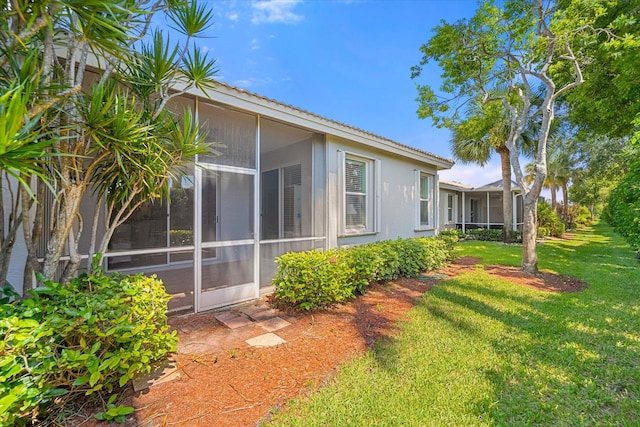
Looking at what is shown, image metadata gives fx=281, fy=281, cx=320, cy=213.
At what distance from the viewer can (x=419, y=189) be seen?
30.7ft

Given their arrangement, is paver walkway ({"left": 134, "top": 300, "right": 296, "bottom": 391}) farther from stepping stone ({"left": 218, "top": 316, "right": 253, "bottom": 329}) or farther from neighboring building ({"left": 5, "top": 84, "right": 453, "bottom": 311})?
neighboring building ({"left": 5, "top": 84, "right": 453, "bottom": 311})

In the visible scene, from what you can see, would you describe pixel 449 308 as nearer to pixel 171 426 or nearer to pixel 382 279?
pixel 382 279

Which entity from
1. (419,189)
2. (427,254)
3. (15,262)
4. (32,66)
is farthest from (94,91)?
(419,189)

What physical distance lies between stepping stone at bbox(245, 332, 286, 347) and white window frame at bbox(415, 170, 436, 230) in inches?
268

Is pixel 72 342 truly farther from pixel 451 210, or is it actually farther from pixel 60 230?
pixel 451 210

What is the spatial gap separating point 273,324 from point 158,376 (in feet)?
5.29

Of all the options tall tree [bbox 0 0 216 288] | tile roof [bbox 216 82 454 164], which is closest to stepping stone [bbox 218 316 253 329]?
tall tree [bbox 0 0 216 288]

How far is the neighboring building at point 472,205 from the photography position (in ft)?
58.6

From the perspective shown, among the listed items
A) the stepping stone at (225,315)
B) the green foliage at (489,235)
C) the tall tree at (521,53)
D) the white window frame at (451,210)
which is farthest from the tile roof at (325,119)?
the white window frame at (451,210)

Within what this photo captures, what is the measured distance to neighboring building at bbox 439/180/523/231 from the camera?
1786cm

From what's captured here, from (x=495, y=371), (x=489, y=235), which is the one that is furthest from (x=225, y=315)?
(x=489, y=235)

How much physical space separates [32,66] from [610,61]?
38.2ft

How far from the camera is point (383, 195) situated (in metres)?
7.95

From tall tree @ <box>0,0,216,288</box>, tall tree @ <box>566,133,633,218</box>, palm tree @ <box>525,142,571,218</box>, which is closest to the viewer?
tall tree @ <box>0,0,216,288</box>
